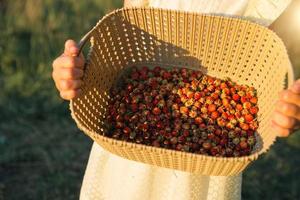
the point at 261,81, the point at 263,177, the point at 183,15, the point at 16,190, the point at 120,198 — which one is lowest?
the point at 16,190

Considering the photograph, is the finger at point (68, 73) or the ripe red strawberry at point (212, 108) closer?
the finger at point (68, 73)

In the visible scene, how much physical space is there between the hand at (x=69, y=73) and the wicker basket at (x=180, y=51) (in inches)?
1.4

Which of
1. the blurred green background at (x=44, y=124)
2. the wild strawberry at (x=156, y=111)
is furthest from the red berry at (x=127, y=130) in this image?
the blurred green background at (x=44, y=124)

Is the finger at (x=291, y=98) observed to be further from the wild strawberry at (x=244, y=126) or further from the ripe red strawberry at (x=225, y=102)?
the ripe red strawberry at (x=225, y=102)

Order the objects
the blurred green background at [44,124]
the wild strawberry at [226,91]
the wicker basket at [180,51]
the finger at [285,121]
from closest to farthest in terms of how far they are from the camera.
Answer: the finger at [285,121] → the wicker basket at [180,51] → the wild strawberry at [226,91] → the blurred green background at [44,124]

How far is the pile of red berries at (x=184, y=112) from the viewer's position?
1.71 m

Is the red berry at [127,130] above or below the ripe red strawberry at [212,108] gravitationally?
below

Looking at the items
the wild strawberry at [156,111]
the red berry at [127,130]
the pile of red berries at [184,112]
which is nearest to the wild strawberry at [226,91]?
the pile of red berries at [184,112]

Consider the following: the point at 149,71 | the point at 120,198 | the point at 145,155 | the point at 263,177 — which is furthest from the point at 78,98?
the point at 263,177

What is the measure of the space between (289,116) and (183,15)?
0.55 m

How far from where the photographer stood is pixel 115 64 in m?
1.94

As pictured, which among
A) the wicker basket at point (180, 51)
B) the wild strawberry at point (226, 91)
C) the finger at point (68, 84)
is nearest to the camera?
the finger at point (68, 84)

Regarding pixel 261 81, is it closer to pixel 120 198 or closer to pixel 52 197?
pixel 120 198

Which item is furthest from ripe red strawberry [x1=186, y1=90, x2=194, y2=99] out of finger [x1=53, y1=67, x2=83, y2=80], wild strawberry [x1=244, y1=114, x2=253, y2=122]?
finger [x1=53, y1=67, x2=83, y2=80]
